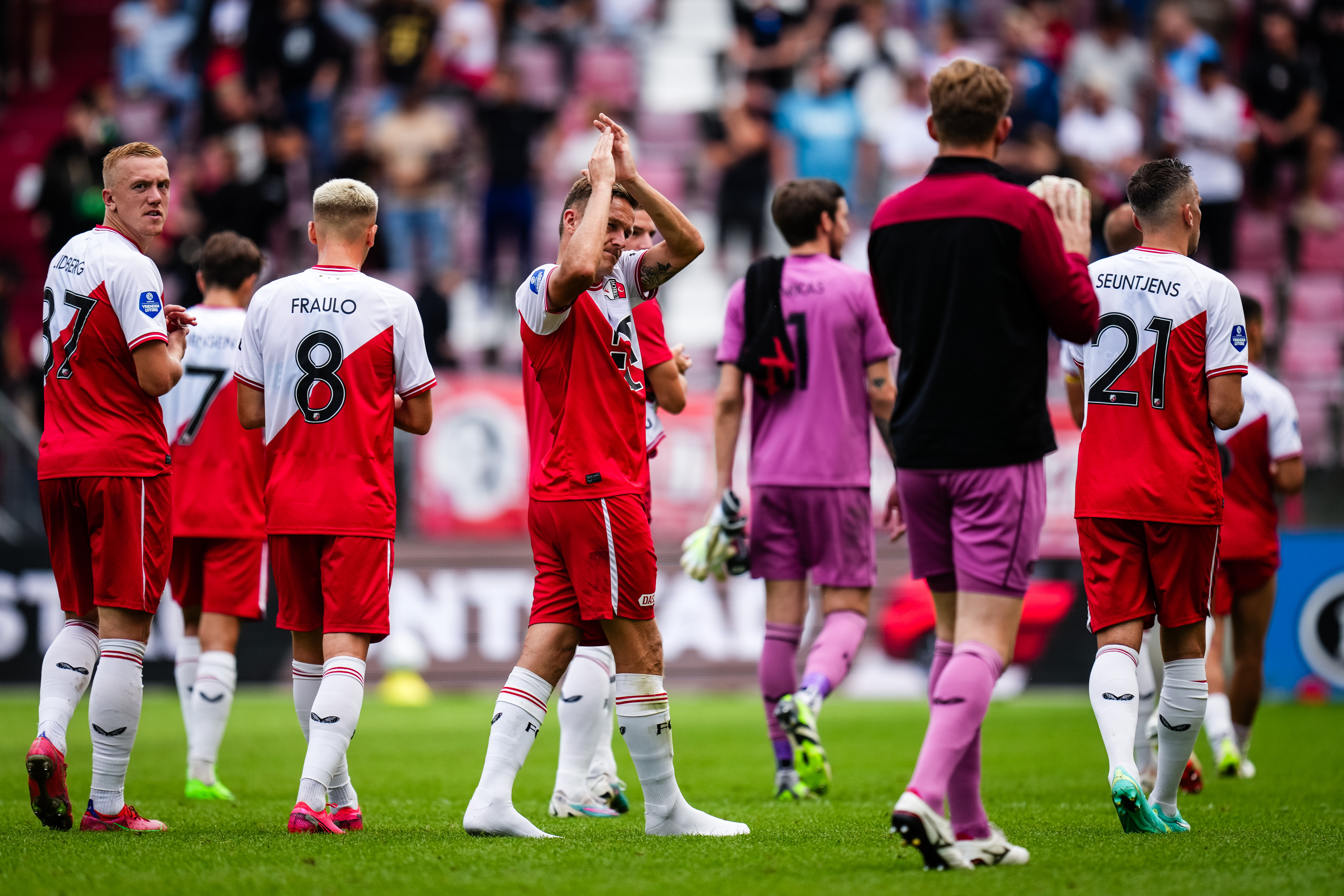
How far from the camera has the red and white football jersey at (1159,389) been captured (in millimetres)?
5969

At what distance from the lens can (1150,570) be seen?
6051mm

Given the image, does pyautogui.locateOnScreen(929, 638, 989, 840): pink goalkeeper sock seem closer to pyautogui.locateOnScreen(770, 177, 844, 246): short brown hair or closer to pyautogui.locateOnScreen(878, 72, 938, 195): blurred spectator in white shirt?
pyautogui.locateOnScreen(770, 177, 844, 246): short brown hair

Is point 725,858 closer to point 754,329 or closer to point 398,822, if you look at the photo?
point 398,822

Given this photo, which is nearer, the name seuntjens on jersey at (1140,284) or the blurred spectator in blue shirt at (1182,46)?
the name seuntjens on jersey at (1140,284)

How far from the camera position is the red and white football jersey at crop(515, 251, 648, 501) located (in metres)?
5.71

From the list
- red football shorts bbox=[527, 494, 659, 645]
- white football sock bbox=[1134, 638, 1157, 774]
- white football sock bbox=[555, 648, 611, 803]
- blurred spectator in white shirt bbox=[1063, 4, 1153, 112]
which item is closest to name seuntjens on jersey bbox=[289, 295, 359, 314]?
red football shorts bbox=[527, 494, 659, 645]

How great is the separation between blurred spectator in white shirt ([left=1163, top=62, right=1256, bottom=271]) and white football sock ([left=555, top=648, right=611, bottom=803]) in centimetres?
A: 1230

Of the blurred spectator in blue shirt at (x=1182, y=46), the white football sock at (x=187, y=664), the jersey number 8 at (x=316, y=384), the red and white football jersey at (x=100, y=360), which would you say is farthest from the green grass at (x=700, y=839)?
the blurred spectator in blue shirt at (x=1182, y=46)

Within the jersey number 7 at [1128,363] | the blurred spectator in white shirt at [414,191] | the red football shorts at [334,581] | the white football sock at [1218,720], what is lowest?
the white football sock at [1218,720]

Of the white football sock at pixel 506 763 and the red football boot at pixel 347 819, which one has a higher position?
the white football sock at pixel 506 763

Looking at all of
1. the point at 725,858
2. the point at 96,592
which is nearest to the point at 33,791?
the point at 96,592

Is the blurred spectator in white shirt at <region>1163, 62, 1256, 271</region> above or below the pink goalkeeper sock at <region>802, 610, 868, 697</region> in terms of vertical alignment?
above

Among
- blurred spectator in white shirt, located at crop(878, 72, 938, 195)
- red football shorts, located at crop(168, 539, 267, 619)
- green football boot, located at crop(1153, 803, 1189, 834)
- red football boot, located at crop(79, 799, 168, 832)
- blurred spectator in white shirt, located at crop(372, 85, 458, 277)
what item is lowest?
red football boot, located at crop(79, 799, 168, 832)

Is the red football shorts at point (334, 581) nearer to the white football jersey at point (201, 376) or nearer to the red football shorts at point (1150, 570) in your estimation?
the white football jersey at point (201, 376)
